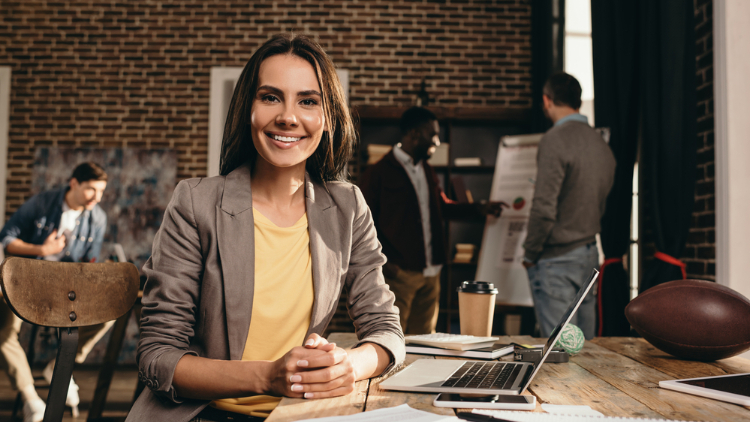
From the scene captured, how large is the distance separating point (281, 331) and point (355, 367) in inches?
Result: 11.2

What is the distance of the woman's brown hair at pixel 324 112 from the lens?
1252 mm

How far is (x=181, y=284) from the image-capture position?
1090mm

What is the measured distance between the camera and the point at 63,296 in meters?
1.23

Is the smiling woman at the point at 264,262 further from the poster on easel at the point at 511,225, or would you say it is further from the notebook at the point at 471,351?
the poster on easel at the point at 511,225

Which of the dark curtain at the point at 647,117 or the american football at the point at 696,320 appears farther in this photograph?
the dark curtain at the point at 647,117

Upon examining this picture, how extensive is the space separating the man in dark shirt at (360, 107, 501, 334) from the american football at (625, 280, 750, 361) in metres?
2.27

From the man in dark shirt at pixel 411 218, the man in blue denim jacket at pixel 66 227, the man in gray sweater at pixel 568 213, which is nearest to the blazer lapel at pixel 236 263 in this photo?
the man in gray sweater at pixel 568 213

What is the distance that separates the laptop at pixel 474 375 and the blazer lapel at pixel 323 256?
25cm

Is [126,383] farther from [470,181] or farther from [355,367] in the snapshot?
[355,367]

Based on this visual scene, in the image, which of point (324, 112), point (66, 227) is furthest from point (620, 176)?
point (66, 227)

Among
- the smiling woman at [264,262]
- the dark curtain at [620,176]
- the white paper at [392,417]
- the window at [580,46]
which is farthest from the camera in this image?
the window at [580,46]

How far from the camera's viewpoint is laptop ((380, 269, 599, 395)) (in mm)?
873

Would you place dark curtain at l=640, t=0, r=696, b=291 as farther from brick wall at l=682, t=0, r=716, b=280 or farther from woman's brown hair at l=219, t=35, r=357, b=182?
woman's brown hair at l=219, t=35, r=357, b=182

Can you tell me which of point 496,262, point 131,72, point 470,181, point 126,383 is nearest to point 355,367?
point 496,262
